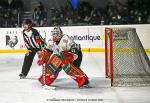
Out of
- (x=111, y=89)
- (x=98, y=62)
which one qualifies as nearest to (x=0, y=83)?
(x=111, y=89)

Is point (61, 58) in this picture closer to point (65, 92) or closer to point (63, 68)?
point (63, 68)

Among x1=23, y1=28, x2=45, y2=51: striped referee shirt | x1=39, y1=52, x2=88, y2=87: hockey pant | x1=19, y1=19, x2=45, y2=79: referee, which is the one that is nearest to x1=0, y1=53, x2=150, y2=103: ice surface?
x1=39, y1=52, x2=88, y2=87: hockey pant

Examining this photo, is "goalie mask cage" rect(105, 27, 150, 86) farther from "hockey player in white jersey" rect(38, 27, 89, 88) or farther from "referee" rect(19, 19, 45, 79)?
"referee" rect(19, 19, 45, 79)

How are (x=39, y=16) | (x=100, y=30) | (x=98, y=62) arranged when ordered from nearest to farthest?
(x=98, y=62) → (x=100, y=30) → (x=39, y=16)

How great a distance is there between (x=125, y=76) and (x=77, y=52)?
108 centimetres

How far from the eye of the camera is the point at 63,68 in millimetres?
6961

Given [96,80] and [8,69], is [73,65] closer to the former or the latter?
[96,80]

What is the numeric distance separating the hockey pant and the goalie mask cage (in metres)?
0.70

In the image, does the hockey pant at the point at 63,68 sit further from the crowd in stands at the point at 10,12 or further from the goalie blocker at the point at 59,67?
the crowd in stands at the point at 10,12

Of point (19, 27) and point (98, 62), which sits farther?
point (19, 27)

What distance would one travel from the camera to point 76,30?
11555mm

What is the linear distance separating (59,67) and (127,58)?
57.9 inches

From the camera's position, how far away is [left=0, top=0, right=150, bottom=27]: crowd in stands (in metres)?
12.0

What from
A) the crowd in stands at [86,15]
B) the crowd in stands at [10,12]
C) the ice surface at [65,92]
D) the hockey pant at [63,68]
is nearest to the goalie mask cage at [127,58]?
the ice surface at [65,92]
